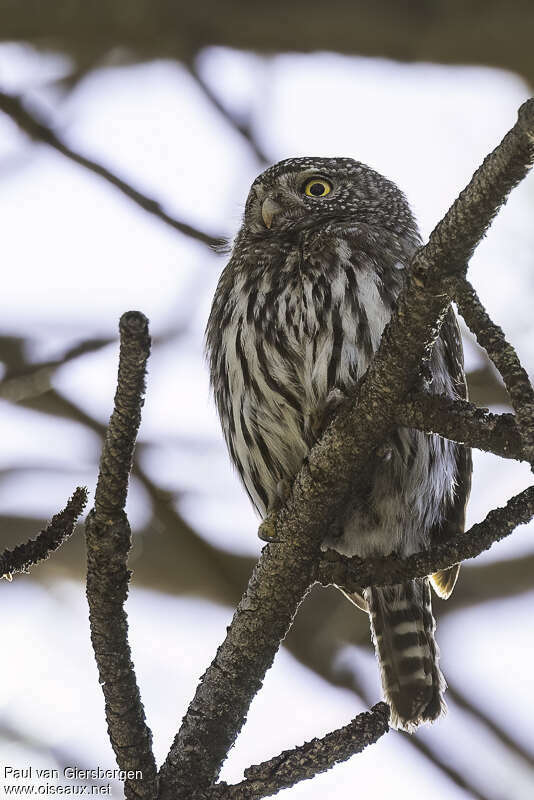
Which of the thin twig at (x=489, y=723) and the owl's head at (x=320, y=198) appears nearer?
the owl's head at (x=320, y=198)

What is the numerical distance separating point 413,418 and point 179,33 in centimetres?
305

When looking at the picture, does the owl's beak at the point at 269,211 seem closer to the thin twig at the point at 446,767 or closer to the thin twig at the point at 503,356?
the thin twig at the point at 503,356

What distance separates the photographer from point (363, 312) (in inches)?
152

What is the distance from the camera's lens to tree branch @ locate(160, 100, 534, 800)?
2361 millimetres

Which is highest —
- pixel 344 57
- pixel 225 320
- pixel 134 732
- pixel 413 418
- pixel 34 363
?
pixel 344 57

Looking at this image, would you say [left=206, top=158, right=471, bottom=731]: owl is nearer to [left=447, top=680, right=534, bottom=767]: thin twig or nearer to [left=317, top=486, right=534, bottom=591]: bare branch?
[left=317, top=486, right=534, bottom=591]: bare branch

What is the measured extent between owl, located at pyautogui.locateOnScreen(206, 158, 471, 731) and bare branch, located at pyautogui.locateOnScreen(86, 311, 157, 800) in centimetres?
99

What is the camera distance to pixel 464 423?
2.59 metres

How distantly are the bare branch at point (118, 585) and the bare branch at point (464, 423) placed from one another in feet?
2.47

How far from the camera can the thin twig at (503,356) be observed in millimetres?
2293

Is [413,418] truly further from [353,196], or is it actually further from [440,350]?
[353,196]

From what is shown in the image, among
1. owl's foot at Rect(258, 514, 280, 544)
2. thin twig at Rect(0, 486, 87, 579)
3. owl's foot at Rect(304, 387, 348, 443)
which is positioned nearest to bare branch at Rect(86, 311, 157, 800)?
thin twig at Rect(0, 486, 87, 579)

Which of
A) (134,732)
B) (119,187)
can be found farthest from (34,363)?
(134,732)

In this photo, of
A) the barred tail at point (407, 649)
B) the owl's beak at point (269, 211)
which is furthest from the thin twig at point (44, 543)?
the owl's beak at point (269, 211)
